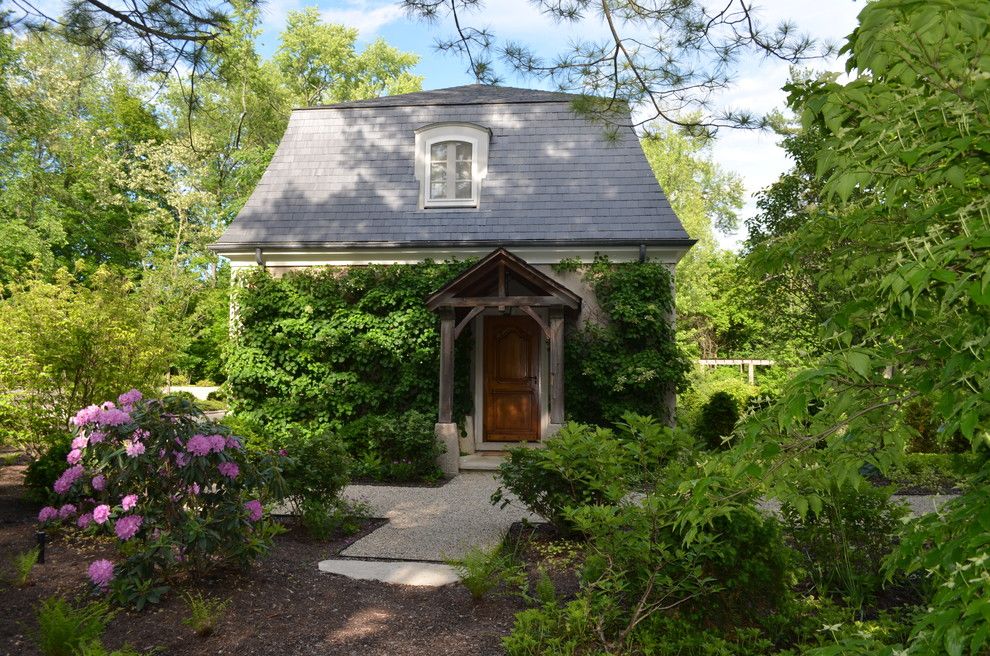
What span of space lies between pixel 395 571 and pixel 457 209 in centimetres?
786

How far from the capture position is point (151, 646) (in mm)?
3662

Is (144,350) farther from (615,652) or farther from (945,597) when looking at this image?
(945,597)

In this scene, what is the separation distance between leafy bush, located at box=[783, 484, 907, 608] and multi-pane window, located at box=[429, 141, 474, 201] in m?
8.96

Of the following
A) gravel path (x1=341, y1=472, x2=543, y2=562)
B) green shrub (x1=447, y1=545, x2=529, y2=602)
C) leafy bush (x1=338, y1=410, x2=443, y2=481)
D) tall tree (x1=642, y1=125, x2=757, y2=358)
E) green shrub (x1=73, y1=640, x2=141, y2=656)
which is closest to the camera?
green shrub (x1=73, y1=640, x2=141, y2=656)

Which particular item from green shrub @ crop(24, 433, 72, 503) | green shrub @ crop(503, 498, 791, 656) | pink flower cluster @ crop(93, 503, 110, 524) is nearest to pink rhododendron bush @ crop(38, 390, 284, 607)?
pink flower cluster @ crop(93, 503, 110, 524)

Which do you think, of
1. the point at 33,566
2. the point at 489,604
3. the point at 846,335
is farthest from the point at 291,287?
the point at 846,335

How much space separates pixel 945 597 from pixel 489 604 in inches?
136

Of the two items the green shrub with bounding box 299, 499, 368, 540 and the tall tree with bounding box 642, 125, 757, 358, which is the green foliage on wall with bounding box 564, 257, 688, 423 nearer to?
the green shrub with bounding box 299, 499, 368, 540

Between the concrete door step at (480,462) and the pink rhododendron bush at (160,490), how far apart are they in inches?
224

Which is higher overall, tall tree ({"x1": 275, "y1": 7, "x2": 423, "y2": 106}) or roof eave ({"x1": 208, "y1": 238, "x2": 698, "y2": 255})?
tall tree ({"x1": 275, "y1": 7, "x2": 423, "y2": 106})

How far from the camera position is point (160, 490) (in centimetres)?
441

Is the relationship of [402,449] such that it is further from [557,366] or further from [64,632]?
[64,632]

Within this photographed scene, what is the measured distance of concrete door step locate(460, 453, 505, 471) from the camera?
10250 mm

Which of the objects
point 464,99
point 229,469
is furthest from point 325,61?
point 229,469
